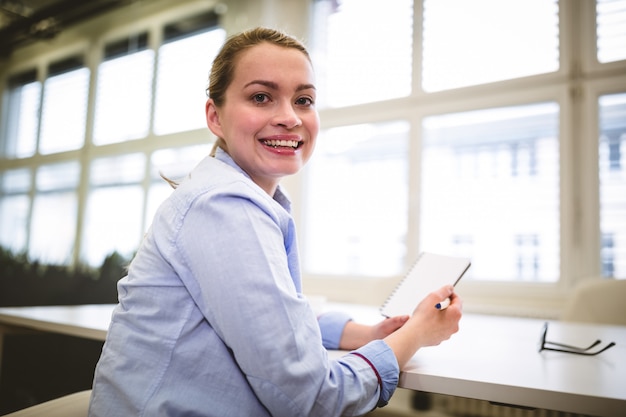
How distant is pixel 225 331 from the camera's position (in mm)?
672

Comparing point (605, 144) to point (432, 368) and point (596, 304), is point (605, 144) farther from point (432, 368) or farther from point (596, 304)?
point (432, 368)

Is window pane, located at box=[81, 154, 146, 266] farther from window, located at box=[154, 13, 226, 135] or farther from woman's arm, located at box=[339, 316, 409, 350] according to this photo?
woman's arm, located at box=[339, 316, 409, 350]

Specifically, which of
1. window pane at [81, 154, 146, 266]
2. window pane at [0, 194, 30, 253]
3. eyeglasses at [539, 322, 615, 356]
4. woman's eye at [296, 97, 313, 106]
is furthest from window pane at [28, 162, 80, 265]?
eyeglasses at [539, 322, 615, 356]

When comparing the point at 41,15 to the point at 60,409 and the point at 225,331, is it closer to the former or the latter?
the point at 60,409

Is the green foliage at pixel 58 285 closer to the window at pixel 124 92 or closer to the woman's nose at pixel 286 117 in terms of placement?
the woman's nose at pixel 286 117

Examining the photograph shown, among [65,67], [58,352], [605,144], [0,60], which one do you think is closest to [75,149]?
[65,67]

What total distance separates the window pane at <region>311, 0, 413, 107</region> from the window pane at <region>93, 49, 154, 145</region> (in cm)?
211

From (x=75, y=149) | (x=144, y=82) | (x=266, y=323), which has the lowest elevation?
(x=266, y=323)

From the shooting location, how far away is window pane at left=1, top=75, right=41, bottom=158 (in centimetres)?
594

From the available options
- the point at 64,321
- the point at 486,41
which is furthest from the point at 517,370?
the point at 486,41

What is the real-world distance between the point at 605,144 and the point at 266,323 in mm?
2878

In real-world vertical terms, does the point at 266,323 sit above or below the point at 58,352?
above

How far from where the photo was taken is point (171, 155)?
15.3 ft

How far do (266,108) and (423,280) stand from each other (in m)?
0.52
